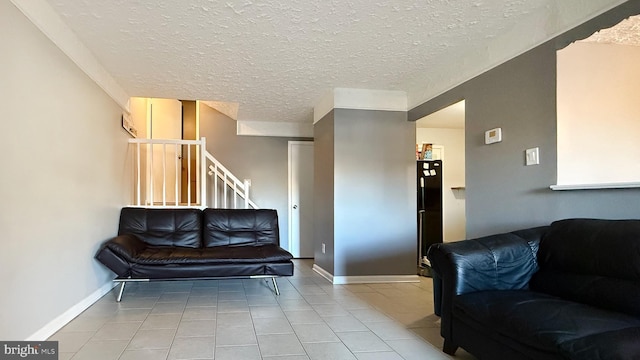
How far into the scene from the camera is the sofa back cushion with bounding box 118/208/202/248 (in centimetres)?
408

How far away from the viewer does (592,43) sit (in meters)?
2.37

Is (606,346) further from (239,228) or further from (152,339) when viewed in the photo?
(239,228)

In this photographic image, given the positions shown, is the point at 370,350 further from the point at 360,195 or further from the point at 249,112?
the point at 249,112

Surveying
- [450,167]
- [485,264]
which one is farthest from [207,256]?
[450,167]

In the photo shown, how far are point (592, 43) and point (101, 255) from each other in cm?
398

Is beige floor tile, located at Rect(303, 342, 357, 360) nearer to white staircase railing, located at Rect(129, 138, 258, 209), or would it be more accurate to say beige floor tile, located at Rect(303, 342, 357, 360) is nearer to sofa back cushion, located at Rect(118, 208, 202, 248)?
sofa back cushion, located at Rect(118, 208, 202, 248)

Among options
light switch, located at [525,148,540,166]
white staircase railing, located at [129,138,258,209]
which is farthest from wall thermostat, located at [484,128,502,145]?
white staircase railing, located at [129,138,258,209]

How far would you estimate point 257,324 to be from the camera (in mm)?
2783

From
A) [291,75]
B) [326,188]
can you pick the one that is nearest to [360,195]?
[326,188]

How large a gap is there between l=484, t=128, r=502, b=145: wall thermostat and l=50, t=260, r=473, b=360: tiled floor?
1.42m

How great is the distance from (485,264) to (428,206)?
299 centimetres

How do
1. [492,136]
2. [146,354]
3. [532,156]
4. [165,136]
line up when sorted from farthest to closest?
[165,136], [492,136], [532,156], [146,354]

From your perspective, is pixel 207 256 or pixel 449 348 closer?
pixel 449 348

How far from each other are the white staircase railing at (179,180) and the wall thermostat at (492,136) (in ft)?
10.5
